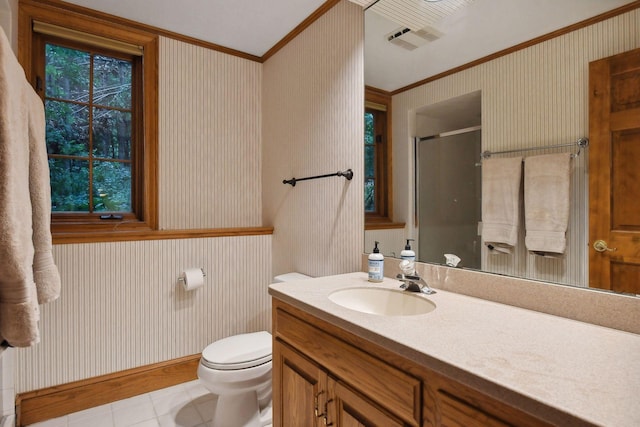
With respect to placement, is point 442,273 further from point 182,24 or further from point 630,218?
point 182,24

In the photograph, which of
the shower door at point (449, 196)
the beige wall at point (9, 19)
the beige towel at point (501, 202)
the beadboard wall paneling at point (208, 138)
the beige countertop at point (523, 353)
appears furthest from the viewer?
the beadboard wall paneling at point (208, 138)

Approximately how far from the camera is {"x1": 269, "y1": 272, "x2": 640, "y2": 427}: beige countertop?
56cm

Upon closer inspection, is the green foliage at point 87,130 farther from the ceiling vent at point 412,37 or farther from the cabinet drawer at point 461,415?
the cabinet drawer at point 461,415

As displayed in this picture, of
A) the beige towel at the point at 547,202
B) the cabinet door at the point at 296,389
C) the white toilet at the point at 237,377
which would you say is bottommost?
the white toilet at the point at 237,377

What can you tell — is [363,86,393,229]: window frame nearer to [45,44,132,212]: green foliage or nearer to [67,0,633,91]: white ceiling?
[67,0,633,91]: white ceiling

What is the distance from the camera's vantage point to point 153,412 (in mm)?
1882

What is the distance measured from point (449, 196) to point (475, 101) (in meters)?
0.38

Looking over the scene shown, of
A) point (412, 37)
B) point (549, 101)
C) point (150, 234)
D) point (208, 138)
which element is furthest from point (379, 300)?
point (208, 138)

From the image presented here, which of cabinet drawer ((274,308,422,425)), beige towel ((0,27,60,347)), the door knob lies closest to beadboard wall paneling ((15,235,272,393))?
beige towel ((0,27,60,347))

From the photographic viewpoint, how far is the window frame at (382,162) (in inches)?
65.2

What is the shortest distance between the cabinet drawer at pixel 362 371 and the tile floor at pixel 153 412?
1.06 m

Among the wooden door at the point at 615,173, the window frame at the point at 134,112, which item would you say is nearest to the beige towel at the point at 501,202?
the wooden door at the point at 615,173

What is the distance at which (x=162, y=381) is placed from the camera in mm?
2121

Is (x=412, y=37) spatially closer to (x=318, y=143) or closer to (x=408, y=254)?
(x=318, y=143)
